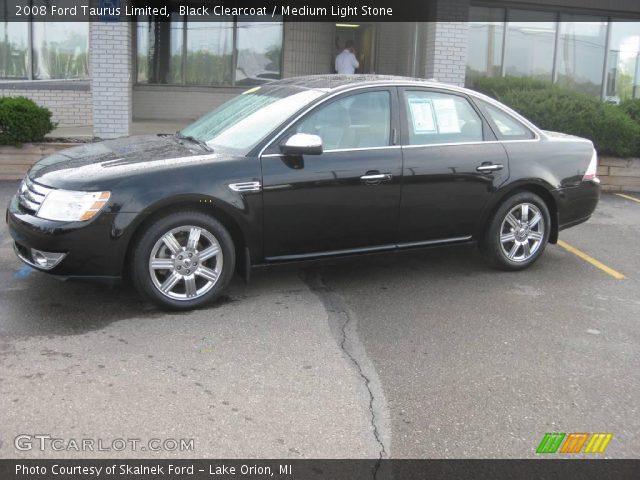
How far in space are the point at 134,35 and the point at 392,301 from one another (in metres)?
11.9

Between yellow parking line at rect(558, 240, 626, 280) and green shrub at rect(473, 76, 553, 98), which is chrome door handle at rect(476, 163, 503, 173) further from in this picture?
green shrub at rect(473, 76, 553, 98)

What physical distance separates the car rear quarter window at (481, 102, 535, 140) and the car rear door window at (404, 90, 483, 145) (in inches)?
5.6

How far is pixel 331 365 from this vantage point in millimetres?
4352

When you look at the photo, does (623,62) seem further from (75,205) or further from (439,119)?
Answer: (75,205)

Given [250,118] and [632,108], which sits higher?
[632,108]

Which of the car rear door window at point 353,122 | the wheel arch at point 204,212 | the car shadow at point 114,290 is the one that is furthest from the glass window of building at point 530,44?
the wheel arch at point 204,212

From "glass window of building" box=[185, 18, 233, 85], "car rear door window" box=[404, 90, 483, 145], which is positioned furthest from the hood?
"glass window of building" box=[185, 18, 233, 85]

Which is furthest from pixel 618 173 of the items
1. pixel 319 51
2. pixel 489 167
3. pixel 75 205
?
pixel 75 205

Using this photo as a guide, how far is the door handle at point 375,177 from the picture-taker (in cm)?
553

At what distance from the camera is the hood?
4895mm

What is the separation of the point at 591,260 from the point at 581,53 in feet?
37.2

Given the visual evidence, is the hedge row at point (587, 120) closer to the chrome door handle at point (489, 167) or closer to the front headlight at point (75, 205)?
the chrome door handle at point (489, 167)

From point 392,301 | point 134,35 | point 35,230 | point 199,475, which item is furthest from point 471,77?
point 199,475

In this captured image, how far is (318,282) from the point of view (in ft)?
19.6
